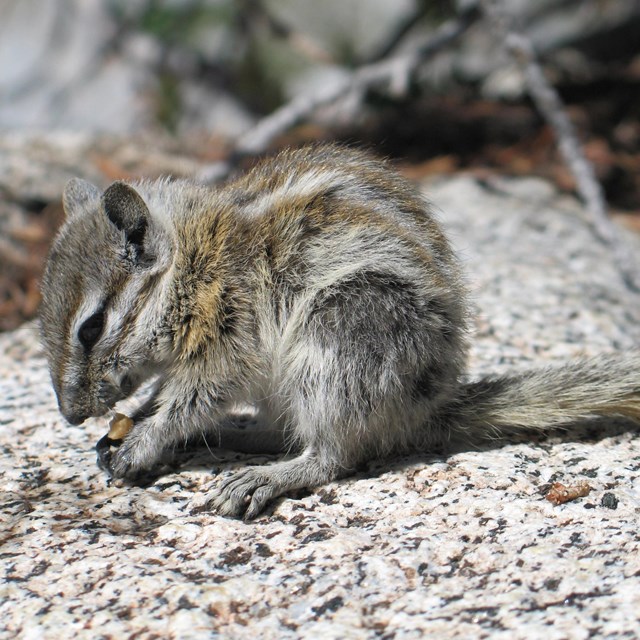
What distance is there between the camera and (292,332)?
2.95 meters

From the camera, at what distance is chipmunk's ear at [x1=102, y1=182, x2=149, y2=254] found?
302 centimetres

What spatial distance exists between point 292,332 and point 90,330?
0.69 meters

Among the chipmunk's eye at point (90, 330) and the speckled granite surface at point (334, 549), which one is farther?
the chipmunk's eye at point (90, 330)

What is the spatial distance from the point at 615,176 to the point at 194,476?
476cm

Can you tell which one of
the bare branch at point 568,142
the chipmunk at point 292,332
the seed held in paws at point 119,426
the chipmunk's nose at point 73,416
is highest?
the bare branch at point 568,142

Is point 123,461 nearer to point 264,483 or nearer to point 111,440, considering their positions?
point 111,440

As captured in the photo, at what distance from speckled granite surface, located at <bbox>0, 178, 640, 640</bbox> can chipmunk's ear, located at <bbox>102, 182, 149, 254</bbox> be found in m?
0.83

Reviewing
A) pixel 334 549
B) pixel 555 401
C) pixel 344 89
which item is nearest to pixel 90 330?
pixel 334 549

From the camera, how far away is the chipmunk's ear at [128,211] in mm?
3018

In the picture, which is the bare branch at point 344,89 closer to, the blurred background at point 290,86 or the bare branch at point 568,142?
the blurred background at point 290,86

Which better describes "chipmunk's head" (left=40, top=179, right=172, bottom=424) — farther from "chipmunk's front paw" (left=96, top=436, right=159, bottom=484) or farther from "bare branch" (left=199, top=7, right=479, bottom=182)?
"bare branch" (left=199, top=7, right=479, bottom=182)

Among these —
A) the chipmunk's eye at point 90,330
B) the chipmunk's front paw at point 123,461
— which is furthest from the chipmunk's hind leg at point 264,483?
the chipmunk's eye at point 90,330

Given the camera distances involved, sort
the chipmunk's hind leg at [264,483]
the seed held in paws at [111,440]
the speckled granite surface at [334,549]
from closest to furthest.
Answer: the speckled granite surface at [334,549], the chipmunk's hind leg at [264,483], the seed held in paws at [111,440]

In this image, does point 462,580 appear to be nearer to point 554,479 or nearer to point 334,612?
point 334,612
